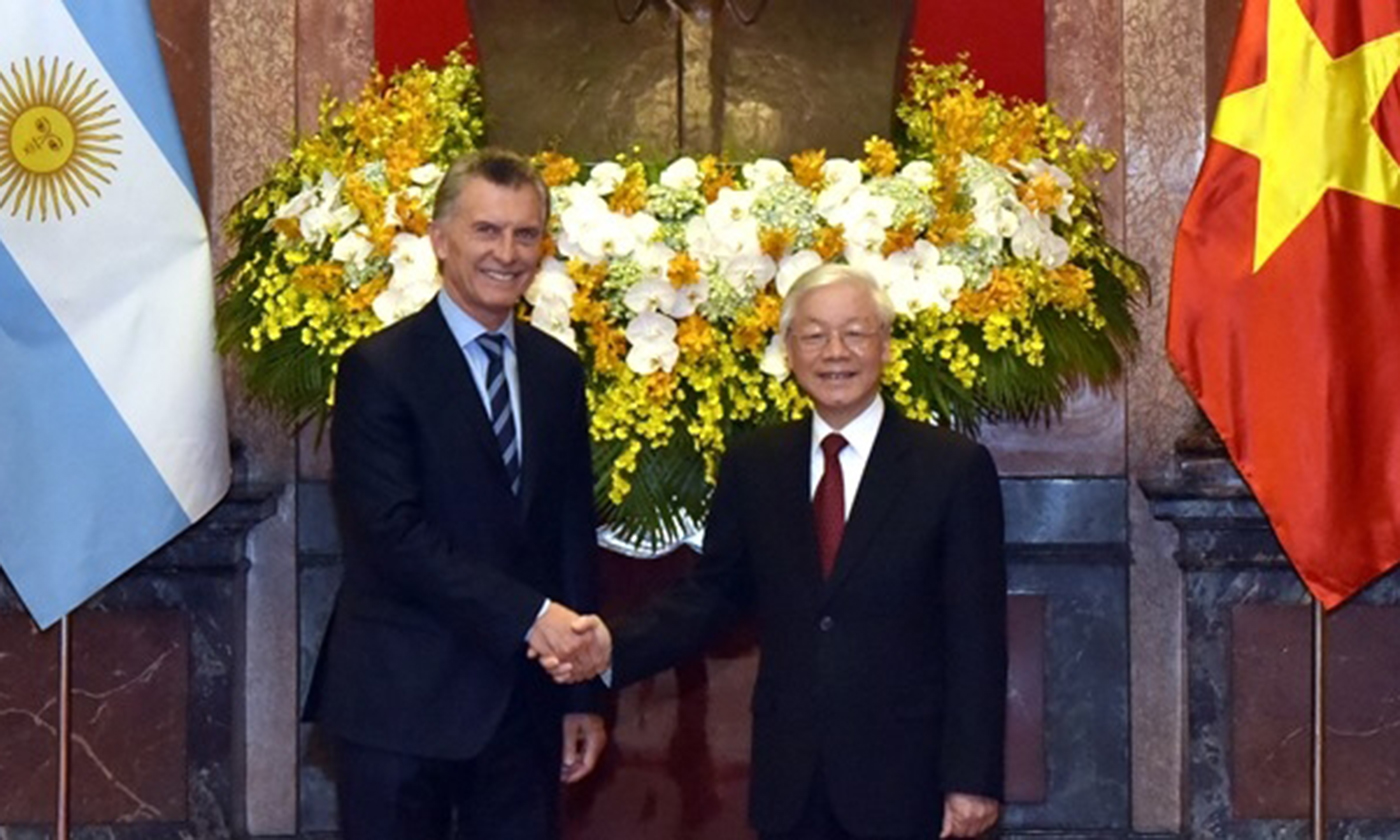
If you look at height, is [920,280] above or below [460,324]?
above

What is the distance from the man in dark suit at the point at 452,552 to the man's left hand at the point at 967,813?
2.02 feet

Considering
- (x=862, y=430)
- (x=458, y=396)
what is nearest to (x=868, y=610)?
(x=862, y=430)

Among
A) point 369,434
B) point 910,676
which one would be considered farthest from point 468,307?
point 910,676

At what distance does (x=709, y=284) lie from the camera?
15.5 feet

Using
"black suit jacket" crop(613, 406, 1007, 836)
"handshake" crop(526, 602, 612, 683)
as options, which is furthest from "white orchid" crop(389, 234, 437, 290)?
"black suit jacket" crop(613, 406, 1007, 836)

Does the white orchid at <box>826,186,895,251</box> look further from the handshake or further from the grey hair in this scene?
the handshake

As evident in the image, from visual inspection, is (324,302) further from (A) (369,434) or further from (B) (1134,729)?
(B) (1134,729)

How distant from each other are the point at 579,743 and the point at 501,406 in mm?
579

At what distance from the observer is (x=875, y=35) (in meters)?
5.30

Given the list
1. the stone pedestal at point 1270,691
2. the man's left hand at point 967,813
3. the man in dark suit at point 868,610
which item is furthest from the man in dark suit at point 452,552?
the stone pedestal at point 1270,691

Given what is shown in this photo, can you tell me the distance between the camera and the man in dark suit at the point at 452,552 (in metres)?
3.96

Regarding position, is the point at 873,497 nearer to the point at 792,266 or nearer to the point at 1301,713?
the point at 792,266

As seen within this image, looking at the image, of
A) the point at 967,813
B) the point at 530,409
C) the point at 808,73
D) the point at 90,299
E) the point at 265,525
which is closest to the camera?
the point at 967,813

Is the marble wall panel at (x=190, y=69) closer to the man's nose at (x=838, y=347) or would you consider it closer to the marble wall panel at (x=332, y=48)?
the marble wall panel at (x=332, y=48)
